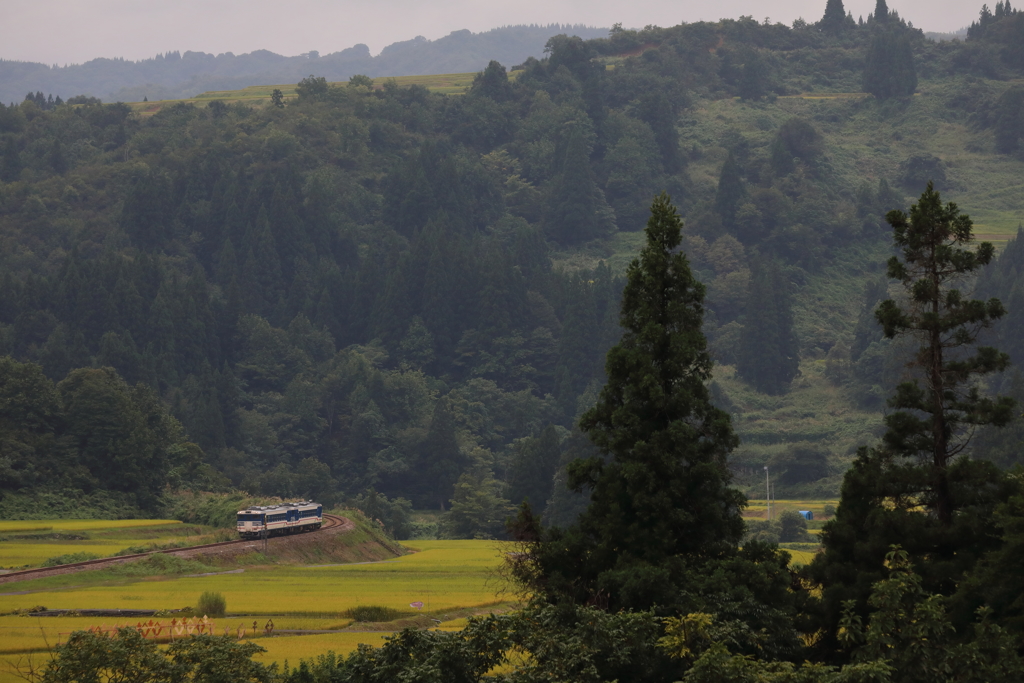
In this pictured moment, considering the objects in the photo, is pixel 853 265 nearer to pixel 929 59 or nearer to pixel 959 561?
pixel 929 59

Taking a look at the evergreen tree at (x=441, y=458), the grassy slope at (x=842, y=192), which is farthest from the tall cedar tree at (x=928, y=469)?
the evergreen tree at (x=441, y=458)

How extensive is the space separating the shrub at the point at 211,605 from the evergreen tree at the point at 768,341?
301 ft

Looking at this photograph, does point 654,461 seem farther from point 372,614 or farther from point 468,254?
point 468,254

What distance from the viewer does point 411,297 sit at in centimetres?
13538

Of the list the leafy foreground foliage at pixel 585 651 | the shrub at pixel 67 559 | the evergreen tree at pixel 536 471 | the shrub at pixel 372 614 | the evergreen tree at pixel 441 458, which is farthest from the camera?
the evergreen tree at pixel 441 458

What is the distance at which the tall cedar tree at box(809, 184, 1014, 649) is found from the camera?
25359mm

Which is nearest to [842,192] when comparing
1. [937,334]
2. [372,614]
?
[372,614]

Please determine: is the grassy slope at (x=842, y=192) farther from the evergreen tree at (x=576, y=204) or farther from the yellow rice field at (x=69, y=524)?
the yellow rice field at (x=69, y=524)

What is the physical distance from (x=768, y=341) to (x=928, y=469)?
105 m

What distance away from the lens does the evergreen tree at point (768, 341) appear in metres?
128

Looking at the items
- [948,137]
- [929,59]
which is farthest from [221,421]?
[929,59]

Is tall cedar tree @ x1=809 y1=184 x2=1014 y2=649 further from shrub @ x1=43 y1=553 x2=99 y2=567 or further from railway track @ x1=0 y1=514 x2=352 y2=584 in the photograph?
shrub @ x1=43 y1=553 x2=99 y2=567

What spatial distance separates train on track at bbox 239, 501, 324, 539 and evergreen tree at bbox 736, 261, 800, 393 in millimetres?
70859

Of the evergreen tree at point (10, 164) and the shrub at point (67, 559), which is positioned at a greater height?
the evergreen tree at point (10, 164)
